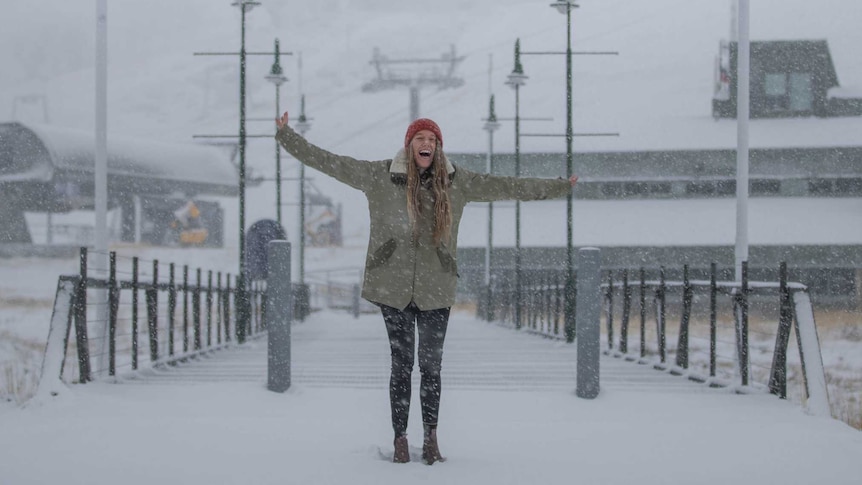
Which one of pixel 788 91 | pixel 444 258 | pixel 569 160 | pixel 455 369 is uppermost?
pixel 788 91

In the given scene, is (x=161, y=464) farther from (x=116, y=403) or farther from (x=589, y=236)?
(x=589, y=236)

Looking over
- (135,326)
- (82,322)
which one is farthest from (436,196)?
(135,326)

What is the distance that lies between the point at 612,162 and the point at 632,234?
5088mm

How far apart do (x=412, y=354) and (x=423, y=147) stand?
3.55ft

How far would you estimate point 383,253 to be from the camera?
512cm

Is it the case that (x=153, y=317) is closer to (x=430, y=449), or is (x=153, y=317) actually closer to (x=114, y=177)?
(x=430, y=449)

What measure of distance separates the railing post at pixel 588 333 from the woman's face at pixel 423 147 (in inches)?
120

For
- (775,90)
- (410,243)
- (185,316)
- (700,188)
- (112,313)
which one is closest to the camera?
(410,243)

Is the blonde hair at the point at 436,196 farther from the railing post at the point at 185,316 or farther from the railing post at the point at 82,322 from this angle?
the railing post at the point at 185,316

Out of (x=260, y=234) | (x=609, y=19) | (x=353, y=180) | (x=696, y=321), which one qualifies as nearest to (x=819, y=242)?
(x=696, y=321)

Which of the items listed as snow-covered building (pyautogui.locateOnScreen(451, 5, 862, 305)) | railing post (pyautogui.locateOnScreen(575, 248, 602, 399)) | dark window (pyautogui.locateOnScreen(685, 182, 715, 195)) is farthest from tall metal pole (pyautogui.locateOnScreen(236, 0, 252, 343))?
dark window (pyautogui.locateOnScreen(685, 182, 715, 195))

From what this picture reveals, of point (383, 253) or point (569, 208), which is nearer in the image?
point (383, 253)

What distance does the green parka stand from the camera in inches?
201

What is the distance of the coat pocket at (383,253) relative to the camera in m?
5.12
